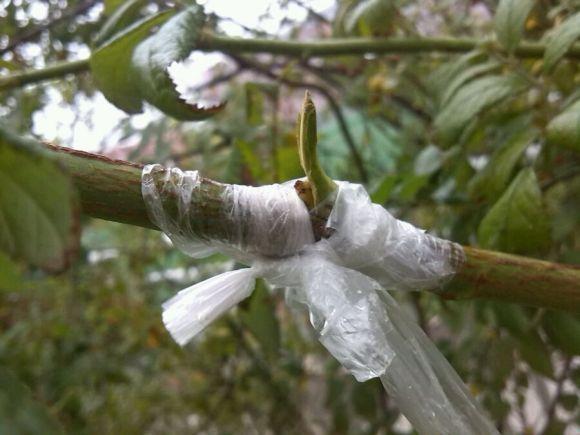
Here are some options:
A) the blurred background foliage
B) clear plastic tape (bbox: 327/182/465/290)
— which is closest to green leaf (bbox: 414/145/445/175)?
the blurred background foliage

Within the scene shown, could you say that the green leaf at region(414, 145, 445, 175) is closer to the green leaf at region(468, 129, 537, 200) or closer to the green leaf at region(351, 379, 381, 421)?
the green leaf at region(468, 129, 537, 200)

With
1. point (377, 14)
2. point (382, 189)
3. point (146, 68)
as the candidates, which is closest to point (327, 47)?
point (377, 14)

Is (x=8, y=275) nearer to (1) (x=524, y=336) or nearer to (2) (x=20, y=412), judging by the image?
(2) (x=20, y=412)

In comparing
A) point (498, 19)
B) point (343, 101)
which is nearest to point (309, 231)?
point (498, 19)

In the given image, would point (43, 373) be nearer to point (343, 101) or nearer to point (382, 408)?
point (382, 408)

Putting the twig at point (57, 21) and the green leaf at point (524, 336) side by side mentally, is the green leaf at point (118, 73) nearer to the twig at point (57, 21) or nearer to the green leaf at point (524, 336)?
the green leaf at point (524, 336)

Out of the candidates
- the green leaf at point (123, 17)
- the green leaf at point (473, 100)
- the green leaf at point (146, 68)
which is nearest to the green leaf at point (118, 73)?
the green leaf at point (146, 68)

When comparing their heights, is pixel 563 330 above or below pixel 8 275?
below
